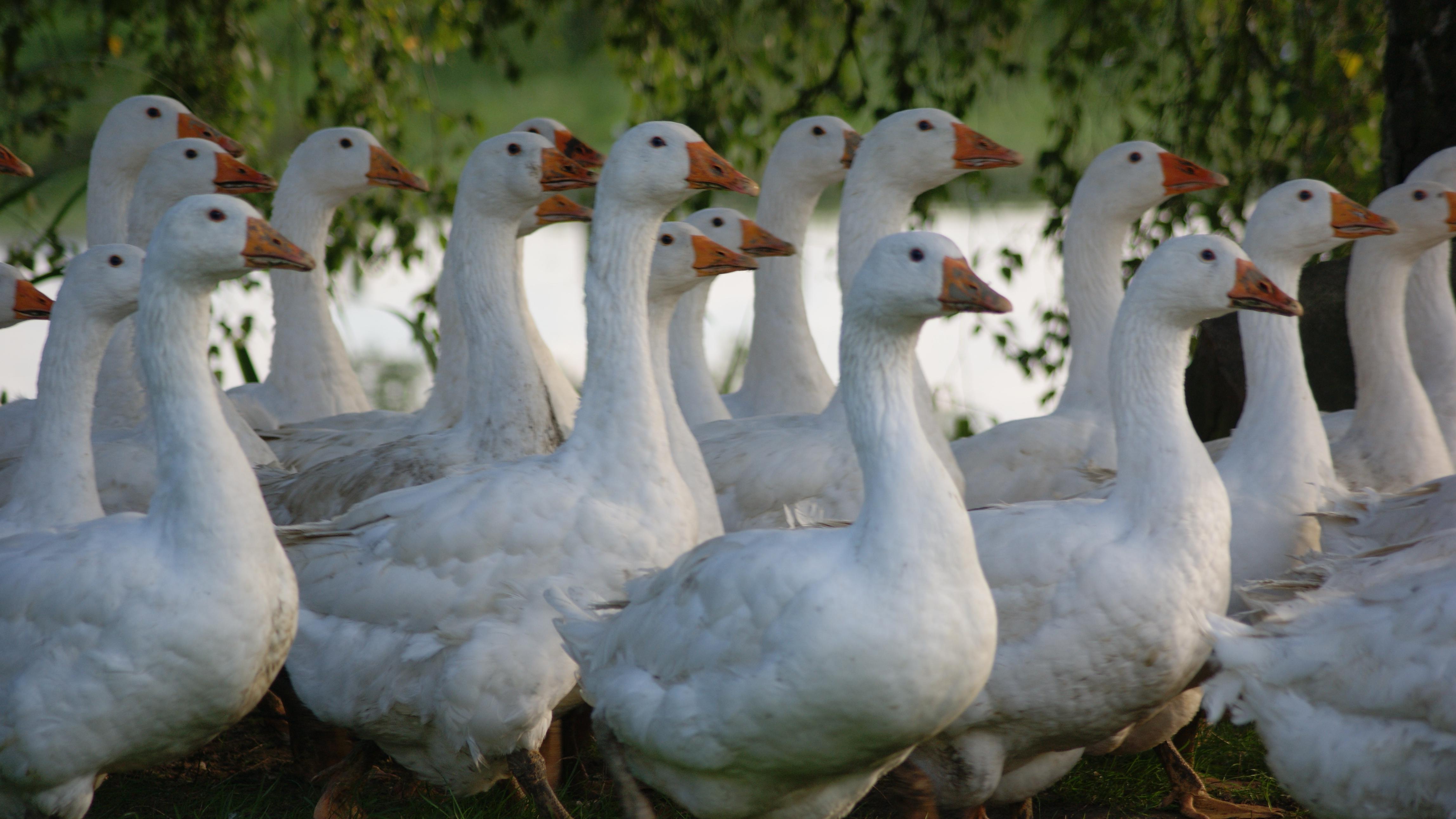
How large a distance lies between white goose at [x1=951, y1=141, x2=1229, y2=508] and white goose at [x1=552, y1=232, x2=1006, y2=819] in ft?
7.32

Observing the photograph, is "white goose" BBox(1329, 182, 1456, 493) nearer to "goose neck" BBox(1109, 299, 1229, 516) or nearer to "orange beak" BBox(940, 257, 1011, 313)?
"goose neck" BBox(1109, 299, 1229, 516)

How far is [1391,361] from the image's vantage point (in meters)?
5.77

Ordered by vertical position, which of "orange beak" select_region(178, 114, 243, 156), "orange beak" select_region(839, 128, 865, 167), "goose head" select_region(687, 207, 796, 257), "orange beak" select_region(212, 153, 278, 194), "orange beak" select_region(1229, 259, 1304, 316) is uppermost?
"orange beak" select_region(178, 114, 243, 156)

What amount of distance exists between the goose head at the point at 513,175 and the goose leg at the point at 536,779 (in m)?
2.36

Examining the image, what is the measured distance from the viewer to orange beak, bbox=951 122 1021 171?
6.14m

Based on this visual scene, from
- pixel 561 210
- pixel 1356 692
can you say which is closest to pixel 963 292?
pixel 1356 692

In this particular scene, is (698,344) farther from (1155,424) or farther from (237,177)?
(1155,424)

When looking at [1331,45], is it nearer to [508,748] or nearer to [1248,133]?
[1248,133]

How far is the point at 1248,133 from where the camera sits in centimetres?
782

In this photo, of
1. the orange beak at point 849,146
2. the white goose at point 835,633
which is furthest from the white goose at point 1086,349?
the white goose at point 835,633

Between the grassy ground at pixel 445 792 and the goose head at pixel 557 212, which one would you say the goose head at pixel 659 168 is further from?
the grassy ground at pixel 445 792

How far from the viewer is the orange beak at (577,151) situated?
18.9ft

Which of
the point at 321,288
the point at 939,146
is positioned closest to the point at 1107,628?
the point at 939,146

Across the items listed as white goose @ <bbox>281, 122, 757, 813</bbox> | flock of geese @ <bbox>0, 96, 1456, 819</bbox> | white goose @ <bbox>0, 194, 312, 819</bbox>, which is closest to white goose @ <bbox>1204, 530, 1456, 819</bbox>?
flock of geese @ <bbox>0, 96, 1456, 819</bbox>
